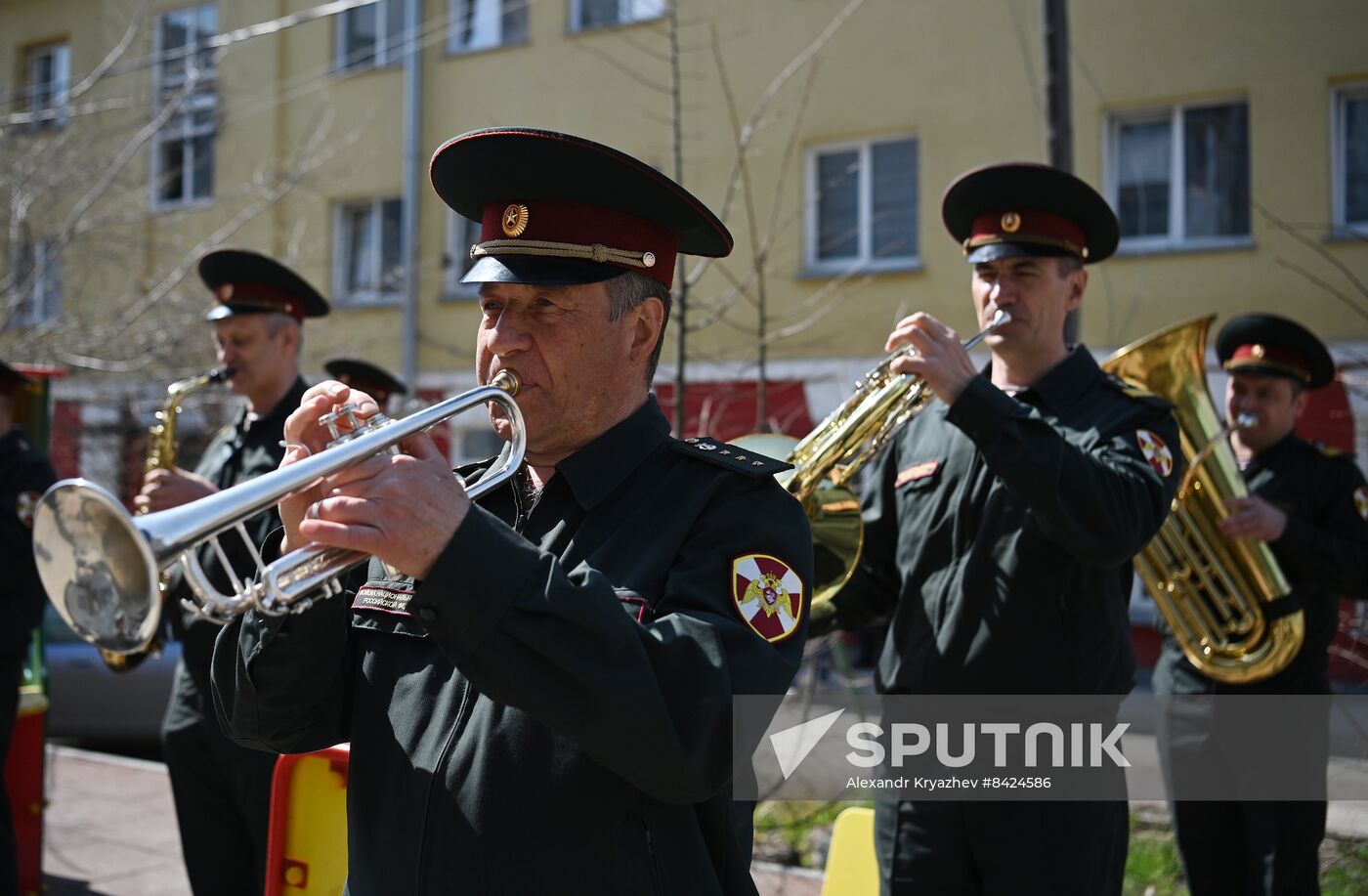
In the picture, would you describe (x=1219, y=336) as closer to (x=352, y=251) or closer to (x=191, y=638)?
(x=191, y=638)

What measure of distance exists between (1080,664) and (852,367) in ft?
30.4

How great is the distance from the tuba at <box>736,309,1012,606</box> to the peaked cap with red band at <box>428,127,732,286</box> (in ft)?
4.09

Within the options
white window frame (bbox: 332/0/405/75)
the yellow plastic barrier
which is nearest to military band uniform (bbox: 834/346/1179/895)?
the yellow plastic barrier

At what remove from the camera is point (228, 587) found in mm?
4422

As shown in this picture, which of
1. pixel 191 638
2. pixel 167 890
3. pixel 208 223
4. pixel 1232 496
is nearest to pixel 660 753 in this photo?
pixel 191 638

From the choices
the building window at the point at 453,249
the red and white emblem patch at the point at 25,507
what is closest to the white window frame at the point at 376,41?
the building window at the point at 453,249

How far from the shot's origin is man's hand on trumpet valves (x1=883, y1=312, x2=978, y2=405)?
10.7 feet

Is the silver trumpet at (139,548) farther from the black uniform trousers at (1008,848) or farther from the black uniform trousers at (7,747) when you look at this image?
the black uniform trousers at (7,747)

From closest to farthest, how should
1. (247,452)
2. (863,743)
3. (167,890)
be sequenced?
(863,743) → (247,452) → (167,890)

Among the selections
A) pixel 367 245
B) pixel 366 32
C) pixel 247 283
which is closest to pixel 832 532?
pixel 247 283

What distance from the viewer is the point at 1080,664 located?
3.35 metres

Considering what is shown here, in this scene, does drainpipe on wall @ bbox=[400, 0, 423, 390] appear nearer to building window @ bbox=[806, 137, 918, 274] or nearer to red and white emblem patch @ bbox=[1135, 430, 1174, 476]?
building window @ bbox=[806, 137, 918, 274]

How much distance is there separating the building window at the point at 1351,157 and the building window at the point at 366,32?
9897mm

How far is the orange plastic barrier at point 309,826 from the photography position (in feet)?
9.57
